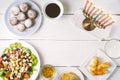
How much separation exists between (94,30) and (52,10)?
161 mm

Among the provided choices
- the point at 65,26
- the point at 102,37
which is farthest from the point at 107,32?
the point at 65,26

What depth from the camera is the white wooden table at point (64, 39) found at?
1464 millimetres

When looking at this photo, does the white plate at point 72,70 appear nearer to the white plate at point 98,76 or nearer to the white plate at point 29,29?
the white plate at point 98,76

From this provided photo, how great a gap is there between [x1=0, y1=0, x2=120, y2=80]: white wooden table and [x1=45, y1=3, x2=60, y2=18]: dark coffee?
0.03 metres

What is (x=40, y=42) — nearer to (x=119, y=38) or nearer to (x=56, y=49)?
(x=56, y=49)

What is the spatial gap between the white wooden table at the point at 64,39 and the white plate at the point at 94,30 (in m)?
0.01

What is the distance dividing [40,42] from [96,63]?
0.21 meters

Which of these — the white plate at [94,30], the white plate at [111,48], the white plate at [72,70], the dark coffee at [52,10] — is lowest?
the white plate at [72,70]

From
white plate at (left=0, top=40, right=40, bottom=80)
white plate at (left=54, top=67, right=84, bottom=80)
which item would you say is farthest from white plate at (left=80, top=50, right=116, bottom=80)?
white plate at (left=0, top=40, right=40, bottom=80)

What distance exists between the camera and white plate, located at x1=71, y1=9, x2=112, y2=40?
1.46 m

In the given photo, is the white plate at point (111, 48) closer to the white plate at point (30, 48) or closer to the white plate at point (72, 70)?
the white plate at point (72, 70)

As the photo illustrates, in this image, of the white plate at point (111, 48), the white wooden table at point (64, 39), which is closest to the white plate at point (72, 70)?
the white wooden table at point (64, 39)

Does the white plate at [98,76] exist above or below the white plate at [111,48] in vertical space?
below

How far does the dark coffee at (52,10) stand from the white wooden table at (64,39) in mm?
31
